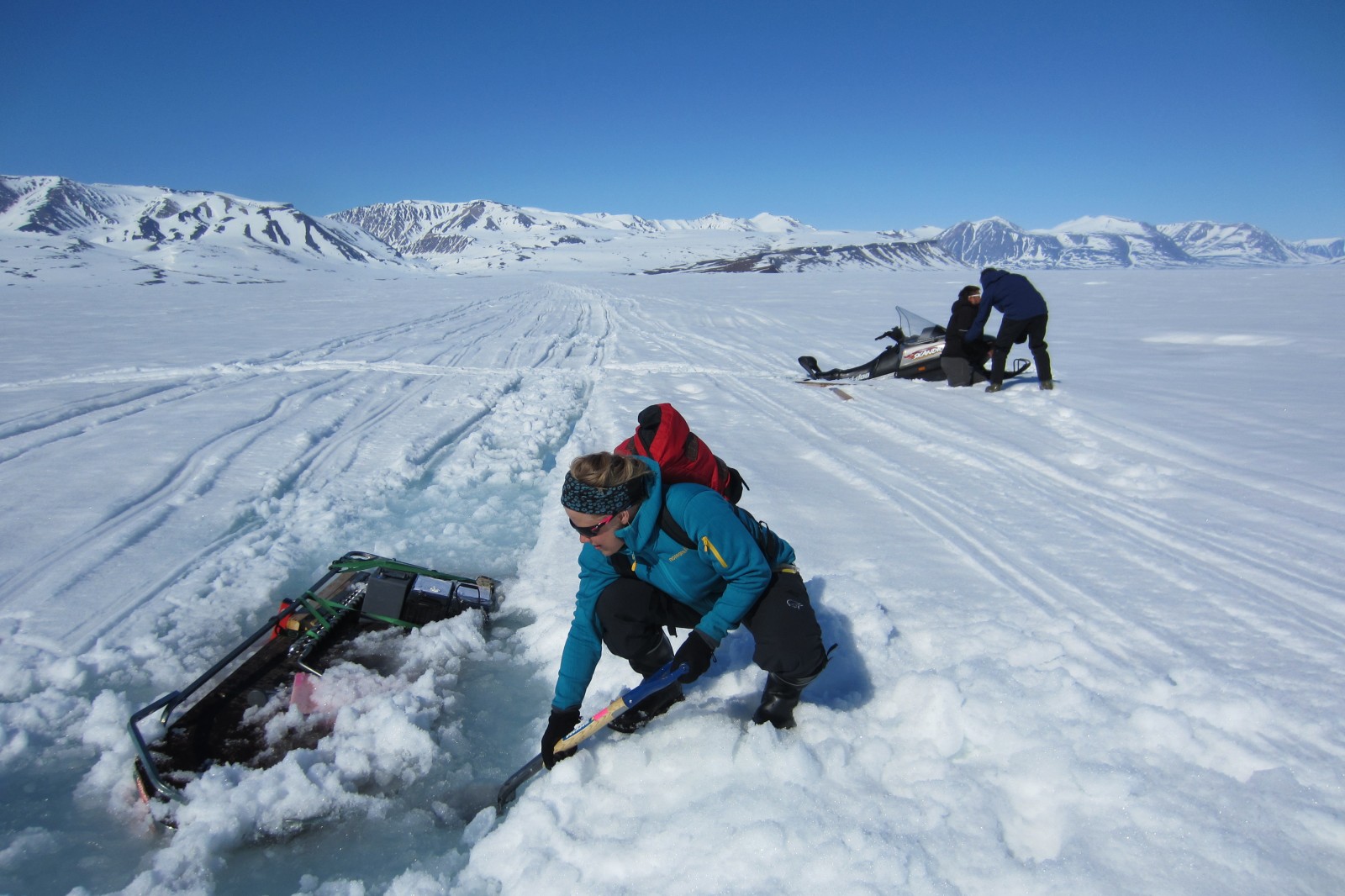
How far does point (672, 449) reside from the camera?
8.10 ft

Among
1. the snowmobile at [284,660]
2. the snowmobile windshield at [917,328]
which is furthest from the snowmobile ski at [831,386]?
the snowmobile at [284,660]

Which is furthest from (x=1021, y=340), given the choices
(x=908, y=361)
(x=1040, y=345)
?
(x=908, y=361)

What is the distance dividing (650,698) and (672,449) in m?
1.11

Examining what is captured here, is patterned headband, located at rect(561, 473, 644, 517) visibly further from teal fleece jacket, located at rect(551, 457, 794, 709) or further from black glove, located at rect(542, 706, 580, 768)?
black glove, located at rect(542, 706, 580, 768)

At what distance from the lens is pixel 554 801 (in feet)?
8.19

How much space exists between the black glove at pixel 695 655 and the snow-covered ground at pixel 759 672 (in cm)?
31

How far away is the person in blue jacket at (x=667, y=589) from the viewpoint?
7.84 ft

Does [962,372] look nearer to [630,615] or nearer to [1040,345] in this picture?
[1040,345]

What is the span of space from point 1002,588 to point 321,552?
4029 millimetres

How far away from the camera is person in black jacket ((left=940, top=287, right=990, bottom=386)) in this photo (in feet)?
28.8

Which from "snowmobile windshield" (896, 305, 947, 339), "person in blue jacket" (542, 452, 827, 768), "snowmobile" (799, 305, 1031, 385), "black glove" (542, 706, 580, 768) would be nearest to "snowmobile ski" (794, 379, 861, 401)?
"snowmobile" (799, 305, 1031, 385)

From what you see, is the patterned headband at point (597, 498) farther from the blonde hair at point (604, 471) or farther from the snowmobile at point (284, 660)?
the snowmobile at point (284, 660)

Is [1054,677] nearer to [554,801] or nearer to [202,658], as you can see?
[554,801]

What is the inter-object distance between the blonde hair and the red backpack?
128 mm
